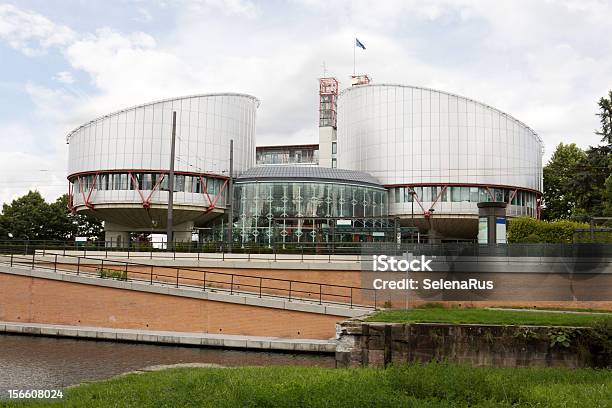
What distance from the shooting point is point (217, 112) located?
189 feet

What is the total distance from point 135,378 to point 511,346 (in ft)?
31.8

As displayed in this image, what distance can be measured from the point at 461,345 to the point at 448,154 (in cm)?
4498

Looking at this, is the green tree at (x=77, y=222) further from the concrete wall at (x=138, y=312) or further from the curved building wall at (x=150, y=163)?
the concrete wall at (x=138, y=312)

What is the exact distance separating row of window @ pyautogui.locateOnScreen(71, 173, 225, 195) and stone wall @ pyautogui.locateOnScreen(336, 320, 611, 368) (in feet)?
128

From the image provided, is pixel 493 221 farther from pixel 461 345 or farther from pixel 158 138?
pixel 158 138

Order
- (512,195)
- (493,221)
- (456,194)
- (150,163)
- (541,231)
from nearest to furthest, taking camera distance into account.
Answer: (493,221), (541,231), (150,163), (456,194), (512,195)

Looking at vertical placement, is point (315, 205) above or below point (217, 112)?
below

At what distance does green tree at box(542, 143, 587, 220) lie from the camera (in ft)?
212

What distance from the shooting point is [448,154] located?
5909 centimetres

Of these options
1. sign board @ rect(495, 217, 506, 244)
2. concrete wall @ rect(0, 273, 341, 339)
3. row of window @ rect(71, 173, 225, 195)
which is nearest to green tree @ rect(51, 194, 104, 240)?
row of window @ rect(71, 173, 225, 195)

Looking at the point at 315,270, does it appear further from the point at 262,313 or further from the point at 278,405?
the point at 278,405

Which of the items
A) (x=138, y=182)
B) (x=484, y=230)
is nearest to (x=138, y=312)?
(x=484, y=230)

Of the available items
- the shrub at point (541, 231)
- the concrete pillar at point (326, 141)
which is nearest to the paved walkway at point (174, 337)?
the shrub at point (541, 231)

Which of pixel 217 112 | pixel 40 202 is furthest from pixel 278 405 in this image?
pixel 40 202
